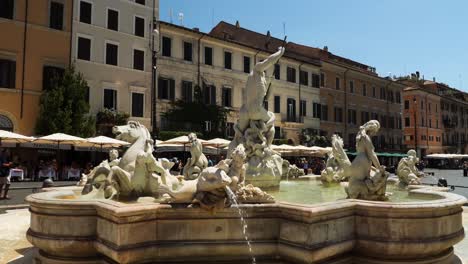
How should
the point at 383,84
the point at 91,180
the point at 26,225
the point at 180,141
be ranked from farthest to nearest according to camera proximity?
the point at 383,84
the point at 180,141
the point at 26,225
the point at 91,180

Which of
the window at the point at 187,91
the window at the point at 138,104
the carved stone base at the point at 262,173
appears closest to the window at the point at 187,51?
the window at the point at 187,91

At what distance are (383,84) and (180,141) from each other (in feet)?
124

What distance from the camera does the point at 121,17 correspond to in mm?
28938

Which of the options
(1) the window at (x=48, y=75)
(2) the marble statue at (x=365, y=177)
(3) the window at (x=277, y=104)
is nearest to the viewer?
(2) the marble statue at (x=365, y=177)

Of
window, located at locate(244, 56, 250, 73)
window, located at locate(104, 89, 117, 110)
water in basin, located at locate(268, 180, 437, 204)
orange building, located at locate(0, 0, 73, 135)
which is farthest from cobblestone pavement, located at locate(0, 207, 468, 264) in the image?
window, located at locate(244, 56, 250, 73)

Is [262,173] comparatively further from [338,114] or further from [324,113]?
[338,114]

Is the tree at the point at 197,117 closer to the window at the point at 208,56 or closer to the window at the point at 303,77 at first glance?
the window at the point at 208,56

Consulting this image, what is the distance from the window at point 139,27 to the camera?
97.7 feet

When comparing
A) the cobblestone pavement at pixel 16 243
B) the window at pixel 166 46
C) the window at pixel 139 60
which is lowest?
the cobblestone pavement at pixel 16 243

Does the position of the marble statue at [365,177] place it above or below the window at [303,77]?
below

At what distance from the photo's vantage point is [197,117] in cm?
3162

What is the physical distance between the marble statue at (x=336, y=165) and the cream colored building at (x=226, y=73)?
20386 mm

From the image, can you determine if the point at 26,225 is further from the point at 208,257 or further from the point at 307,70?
the point at 307,70

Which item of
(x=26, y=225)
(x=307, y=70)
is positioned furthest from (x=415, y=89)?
(x=26, y=225)
